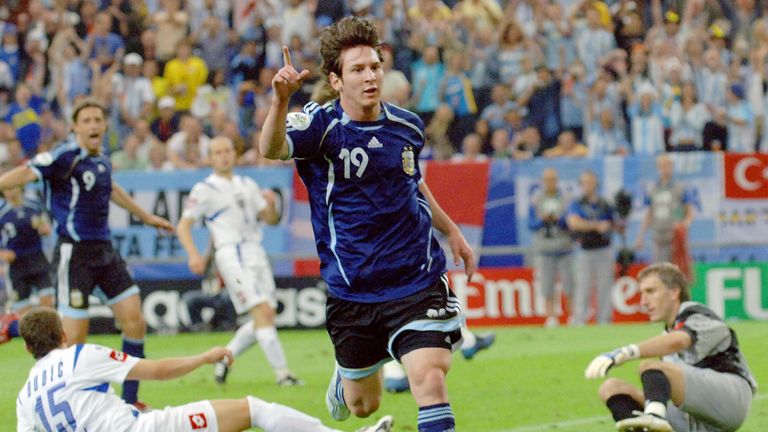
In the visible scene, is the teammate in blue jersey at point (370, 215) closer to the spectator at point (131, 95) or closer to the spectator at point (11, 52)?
the spectator at point (131, 95)

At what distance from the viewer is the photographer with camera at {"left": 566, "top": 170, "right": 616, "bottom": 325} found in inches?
732

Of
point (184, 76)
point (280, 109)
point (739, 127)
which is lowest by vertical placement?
point (739, 127)

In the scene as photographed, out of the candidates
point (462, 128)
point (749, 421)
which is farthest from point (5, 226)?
point (749, 421)

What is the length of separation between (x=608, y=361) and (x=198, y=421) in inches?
86.6

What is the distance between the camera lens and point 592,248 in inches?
739

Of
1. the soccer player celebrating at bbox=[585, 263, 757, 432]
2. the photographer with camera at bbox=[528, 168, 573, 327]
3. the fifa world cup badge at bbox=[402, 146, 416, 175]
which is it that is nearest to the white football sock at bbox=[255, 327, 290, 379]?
the soccer player celebrating at bbox=[585, 263, 757, 432]

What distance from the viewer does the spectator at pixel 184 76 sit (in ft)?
72.4

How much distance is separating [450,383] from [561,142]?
26.4 feet

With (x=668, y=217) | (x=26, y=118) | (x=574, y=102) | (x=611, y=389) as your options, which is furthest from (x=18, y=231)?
(x=611, y=389)

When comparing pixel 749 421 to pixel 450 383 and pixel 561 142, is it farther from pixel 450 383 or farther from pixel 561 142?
pixel 561 142

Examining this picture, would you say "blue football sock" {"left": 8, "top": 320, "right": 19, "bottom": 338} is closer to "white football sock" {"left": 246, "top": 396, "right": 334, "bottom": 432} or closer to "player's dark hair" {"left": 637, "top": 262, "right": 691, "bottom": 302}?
"white football sock" {"left": 246, "top": 396, "right": 334, "bottom": 432}

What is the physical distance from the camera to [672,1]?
22719mm

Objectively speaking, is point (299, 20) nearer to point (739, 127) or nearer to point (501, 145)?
point (501, 145)

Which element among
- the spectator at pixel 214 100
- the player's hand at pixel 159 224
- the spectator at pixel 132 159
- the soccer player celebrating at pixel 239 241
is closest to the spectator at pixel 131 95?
the spectator at pixel 214 100
